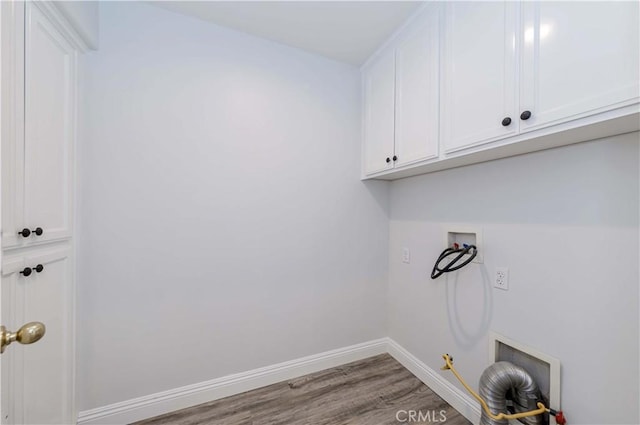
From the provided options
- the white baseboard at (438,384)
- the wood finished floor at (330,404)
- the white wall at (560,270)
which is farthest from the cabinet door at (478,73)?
the wood finished floor at (330,404)

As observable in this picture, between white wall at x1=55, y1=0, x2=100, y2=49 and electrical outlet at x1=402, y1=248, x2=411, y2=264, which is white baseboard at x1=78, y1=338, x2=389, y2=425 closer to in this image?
electrical outlet at x1=402, y1=248, x2=411, y2=264

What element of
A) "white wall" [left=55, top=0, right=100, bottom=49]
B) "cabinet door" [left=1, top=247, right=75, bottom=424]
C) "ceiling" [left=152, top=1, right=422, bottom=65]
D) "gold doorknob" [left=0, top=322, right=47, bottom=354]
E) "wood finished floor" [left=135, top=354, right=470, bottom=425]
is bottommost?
"wood finished floor" [left=135, top=354, right=470, bottom=425]

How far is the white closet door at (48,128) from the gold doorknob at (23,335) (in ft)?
2.08

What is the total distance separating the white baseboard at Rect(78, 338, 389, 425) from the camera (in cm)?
149

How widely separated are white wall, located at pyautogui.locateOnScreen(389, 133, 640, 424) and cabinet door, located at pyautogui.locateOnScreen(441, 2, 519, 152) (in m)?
0.35

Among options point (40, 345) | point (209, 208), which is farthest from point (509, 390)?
point (40, 345)

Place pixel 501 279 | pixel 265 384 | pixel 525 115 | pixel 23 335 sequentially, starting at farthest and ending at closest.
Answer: pixel 265 384
pixel 501 279
pixel 525 115
pixel 23 335

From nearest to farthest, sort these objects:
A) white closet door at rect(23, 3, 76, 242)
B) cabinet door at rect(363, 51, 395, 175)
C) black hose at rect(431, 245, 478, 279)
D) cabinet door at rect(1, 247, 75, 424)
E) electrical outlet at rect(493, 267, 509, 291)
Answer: cabinet door at rect(1, 247, 75, 424), white closet door at rect(23, 3, 76, 242), electrical outlet at rect(493, 267, 509, 291), black hose at rect(431, 245, 478, 279), cabinet door at rect(363, 51, 395, 175)

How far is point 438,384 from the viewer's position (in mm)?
1785

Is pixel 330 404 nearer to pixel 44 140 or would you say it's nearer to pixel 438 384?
pixel 438 384

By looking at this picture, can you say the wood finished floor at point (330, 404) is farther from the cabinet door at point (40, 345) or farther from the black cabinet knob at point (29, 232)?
the black cabinet knob at point (29, 232)

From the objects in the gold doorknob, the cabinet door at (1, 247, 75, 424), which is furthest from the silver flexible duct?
the cabinet door at (1, 247, 75, 424)

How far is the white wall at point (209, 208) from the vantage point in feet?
4.82

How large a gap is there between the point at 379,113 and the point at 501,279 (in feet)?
4.50
